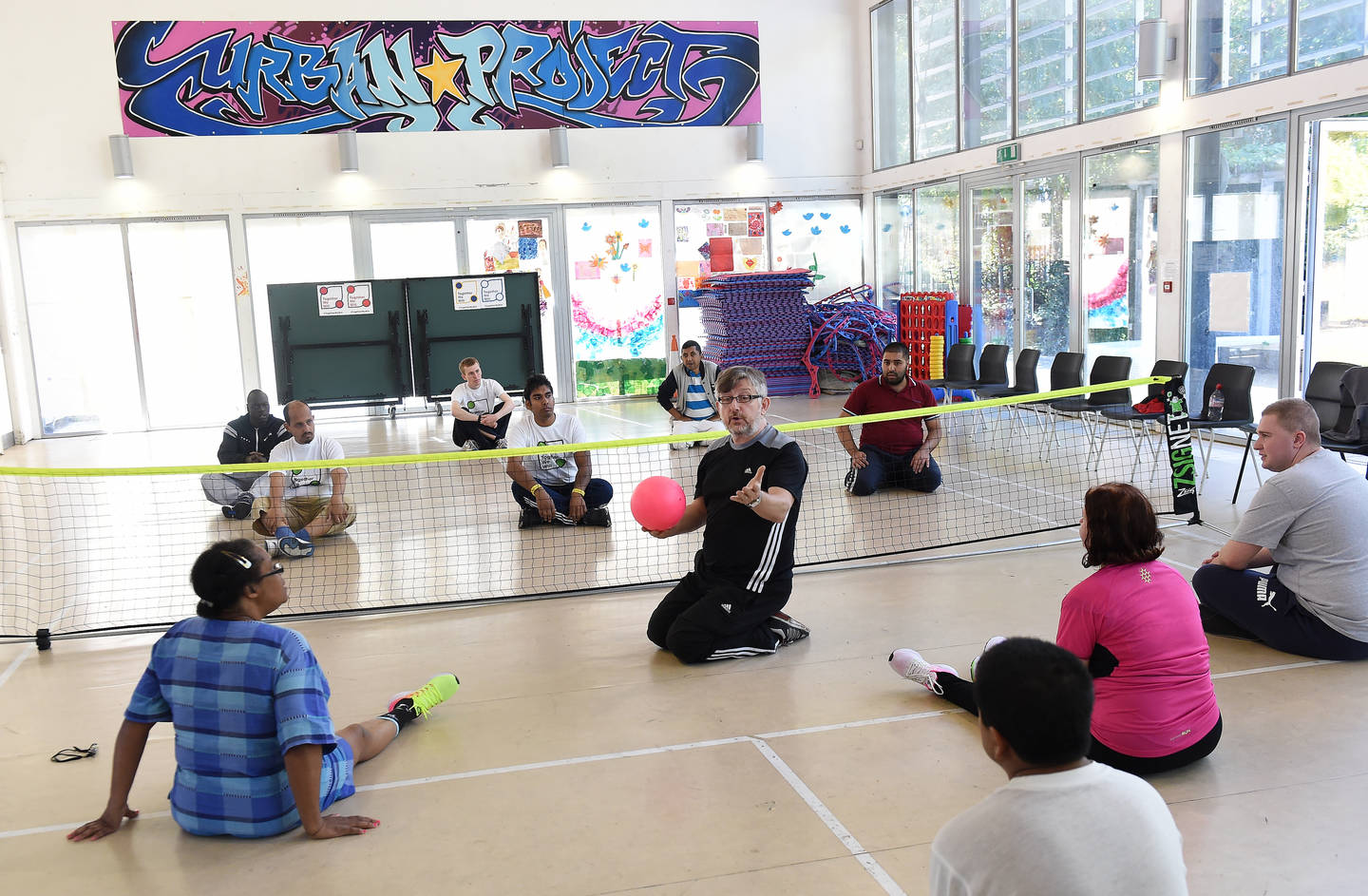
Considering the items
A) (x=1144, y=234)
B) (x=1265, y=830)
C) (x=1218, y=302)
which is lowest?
(x=1265, y=830)

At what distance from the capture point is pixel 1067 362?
12078 mm

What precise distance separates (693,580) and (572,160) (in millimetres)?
13842

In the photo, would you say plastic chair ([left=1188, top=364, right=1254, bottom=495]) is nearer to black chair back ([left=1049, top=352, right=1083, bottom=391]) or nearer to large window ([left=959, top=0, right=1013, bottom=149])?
black chair back ([left=1049, top=352, right=1083, bottom=391])

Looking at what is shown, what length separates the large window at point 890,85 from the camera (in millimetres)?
18078

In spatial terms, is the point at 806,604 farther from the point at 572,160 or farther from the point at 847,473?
the point at 572,160

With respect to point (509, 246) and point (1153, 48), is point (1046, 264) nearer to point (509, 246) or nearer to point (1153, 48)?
point (1153, 48)

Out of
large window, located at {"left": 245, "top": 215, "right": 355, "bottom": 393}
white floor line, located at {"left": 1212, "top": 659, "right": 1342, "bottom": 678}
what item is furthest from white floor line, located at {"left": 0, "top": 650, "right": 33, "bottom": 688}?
large window, located at {"left": 245, "top": 215, "right": 355, "bottom": 393}

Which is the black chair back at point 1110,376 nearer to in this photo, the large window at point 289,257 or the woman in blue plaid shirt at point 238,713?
the woman in blue plaid shirt at point 238,713

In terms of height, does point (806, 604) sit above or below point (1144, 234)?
below

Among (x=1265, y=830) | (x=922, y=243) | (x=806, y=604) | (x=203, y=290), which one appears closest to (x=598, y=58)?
(x=922, y=243)

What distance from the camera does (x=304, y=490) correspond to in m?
8.91

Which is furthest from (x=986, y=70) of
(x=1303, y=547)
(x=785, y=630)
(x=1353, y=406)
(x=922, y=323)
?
(x=785, y=630)

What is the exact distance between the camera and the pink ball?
543 cm

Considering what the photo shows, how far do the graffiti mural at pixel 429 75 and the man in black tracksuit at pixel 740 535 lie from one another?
1400 centimetres
